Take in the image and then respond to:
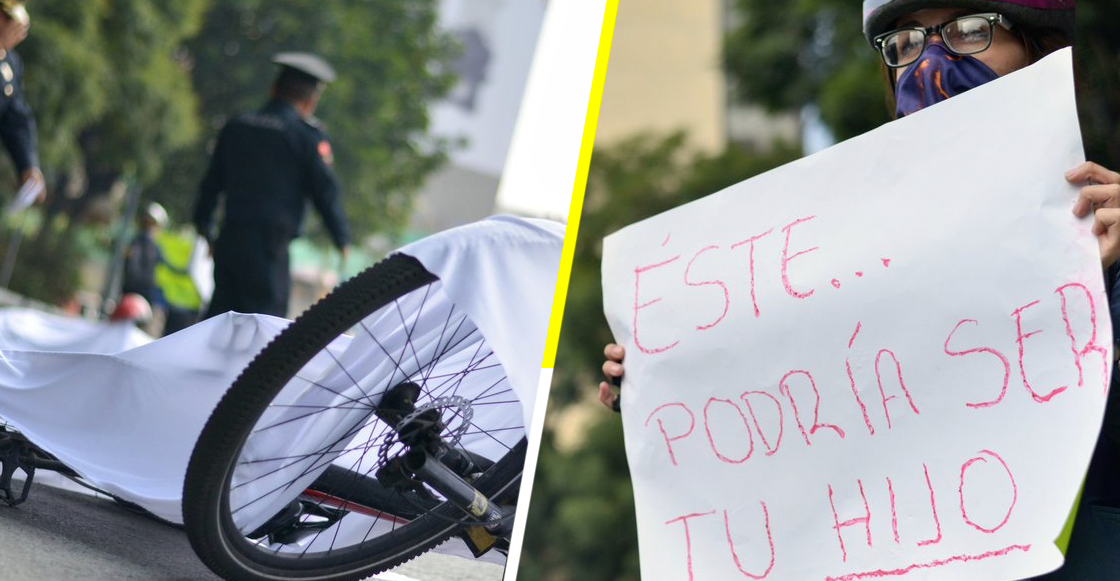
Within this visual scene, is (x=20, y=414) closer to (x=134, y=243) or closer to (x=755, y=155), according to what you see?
(x=134, y=243)

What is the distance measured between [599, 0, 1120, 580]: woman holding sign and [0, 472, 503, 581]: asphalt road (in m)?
0.96

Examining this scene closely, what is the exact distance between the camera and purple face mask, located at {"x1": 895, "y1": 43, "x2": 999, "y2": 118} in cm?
134

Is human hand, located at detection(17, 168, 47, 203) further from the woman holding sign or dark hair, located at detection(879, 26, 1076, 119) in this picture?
dark hair, located at detection(879, 26, 1076, 119)

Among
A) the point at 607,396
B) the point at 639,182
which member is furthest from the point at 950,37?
the point at 639,182

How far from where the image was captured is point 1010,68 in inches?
53.1

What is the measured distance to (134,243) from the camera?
472cm

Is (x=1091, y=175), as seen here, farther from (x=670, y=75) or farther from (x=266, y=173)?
(x=670, y=75)

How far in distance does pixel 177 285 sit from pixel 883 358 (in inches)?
72.0

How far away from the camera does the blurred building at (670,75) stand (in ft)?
103

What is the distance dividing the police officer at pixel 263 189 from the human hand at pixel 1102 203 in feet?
3.44

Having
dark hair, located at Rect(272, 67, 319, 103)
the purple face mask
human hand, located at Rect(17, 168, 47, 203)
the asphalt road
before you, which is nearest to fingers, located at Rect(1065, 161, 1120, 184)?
the purple face mask

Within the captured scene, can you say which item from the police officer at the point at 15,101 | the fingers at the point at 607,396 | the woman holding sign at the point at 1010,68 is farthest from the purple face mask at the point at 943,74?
the police officer at the point at 15,101

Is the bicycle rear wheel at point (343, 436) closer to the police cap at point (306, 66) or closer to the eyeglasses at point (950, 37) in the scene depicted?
the eyeglasses at point (950, 37)

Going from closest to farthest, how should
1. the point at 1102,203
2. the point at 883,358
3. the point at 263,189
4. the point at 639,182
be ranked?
the point at 1102,203 → the point at 883,358 → the point at 263,189 → the point at 639,182
